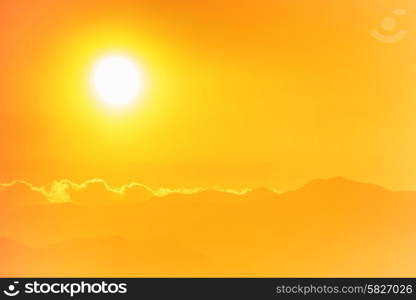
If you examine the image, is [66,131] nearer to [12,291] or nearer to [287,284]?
[12,291]

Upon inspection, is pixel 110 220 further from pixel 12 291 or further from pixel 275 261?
pixel 275 261

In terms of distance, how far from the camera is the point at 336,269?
347 centimetres

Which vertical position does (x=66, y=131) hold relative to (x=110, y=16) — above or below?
below

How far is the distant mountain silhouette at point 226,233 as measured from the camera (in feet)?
11.3

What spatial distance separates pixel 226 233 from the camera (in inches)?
136

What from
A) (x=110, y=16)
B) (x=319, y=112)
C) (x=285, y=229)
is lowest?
(x=285, y=229)

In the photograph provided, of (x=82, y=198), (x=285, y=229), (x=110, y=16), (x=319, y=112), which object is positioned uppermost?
(x=110, y=16)

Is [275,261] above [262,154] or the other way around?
the other way around

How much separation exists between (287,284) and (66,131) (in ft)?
4.99

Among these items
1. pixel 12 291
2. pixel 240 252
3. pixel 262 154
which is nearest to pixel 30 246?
pixel 12 291

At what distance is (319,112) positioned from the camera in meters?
3.46

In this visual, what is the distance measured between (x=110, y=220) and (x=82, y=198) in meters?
0.20

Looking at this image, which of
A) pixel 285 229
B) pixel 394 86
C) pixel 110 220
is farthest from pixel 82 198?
pixel 394 86

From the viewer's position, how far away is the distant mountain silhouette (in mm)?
3439
